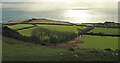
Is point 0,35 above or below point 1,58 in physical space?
above

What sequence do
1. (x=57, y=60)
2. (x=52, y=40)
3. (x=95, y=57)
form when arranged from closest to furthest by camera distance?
(x=57, y=60), (x=95, y=57), (x=52, y=40)

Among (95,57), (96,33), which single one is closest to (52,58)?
(95,57)

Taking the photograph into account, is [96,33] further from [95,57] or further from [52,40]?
[95,57]

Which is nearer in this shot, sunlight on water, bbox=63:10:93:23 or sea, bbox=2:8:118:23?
sea, bbox=2:8:118:23

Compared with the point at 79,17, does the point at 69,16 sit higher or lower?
higher

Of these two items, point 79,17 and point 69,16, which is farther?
point 69,16

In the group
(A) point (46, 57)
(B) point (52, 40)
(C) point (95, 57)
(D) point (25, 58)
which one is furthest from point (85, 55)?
(B) point (52, 40)

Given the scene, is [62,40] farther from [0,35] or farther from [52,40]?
[0,35]

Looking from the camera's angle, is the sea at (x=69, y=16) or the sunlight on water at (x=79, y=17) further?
the sunlight on water at (x=79, y=17)

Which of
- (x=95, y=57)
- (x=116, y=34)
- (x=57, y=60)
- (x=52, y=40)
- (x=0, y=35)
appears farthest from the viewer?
(x=116, y=34)

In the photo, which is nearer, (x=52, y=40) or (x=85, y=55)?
(x=85, y=55)
